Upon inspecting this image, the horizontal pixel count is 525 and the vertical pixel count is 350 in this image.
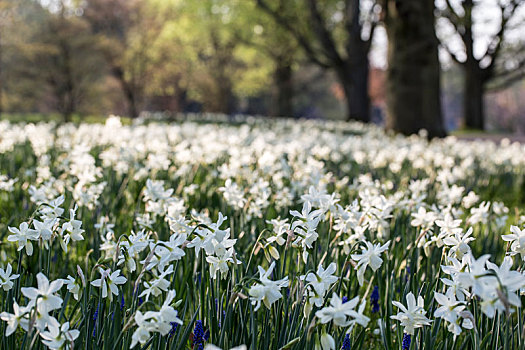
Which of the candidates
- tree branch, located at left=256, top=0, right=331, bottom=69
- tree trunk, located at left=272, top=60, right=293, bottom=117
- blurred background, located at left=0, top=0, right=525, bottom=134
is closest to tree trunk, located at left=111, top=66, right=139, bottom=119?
blurred background, located at left=0, top=0, right=525, bottom=134

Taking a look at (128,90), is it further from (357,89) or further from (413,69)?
(413,69)

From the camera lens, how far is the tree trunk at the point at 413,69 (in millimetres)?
10883

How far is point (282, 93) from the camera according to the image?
92.1 feet

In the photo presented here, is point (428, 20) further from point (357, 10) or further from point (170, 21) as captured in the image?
point (170, 21)

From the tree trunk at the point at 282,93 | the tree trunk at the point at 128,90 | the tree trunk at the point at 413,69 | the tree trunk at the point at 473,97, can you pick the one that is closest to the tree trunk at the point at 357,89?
the tree trunk at the point at 282,93

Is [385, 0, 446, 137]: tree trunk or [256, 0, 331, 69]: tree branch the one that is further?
[256, 0, 331, 69]: tree branch

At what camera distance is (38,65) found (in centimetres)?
2236

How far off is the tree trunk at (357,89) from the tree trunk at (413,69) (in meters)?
9.57

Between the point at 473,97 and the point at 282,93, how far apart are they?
986 cm

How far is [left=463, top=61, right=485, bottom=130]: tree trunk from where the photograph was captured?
25.5 m

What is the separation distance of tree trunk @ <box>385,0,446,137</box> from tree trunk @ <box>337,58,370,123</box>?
9569mm

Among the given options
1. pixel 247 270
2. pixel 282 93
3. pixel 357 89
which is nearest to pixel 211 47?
pixel 282 93

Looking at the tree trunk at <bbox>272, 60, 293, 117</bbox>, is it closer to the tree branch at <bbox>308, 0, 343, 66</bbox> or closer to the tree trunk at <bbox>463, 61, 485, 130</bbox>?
the tree branch at <bbox>308, 0, 343, 66</bbox>

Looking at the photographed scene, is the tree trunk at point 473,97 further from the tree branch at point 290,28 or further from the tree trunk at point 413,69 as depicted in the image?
the tree trunk at point 413,69
